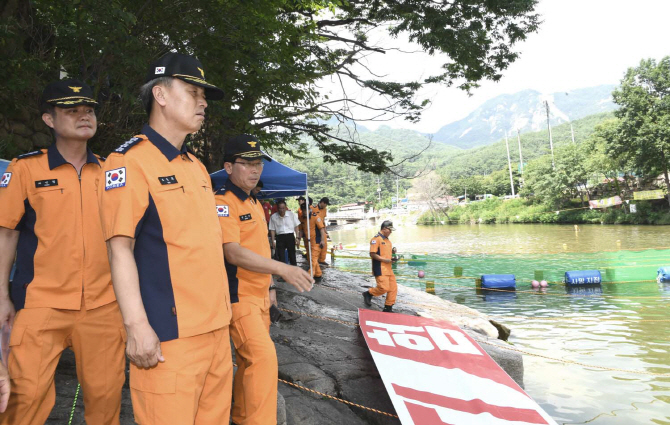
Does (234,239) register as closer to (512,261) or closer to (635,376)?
(635,376)

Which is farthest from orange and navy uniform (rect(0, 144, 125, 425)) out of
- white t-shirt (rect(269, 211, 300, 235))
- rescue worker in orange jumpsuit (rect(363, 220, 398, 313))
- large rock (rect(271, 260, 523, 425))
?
white t-shirt (rect(269, 211, 300, 235))

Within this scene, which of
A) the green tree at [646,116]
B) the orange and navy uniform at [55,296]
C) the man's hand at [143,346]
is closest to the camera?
the man's hand at [143,346]

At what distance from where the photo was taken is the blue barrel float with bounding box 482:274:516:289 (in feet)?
48.7

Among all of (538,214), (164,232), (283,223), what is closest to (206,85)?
(164,232)

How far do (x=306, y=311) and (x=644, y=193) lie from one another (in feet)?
126

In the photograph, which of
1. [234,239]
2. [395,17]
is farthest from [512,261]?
[234,239]

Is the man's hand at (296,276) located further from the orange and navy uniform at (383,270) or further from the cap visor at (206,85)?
the orange and navy uniform at (383,270)

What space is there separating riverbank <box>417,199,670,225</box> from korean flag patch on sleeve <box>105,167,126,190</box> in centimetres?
4059

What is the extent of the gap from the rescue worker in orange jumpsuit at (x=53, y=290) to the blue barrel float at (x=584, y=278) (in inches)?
587

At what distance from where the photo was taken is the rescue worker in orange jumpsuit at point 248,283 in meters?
2.73

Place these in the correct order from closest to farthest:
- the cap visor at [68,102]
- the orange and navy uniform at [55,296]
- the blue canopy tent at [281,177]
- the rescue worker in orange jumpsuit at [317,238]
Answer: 1. the orange and navy uniform at [55,296]
2. the cap visor at [68,102]
3. the blue canopy tent at [281,177]
4. the rescue worker in orange jumpsuit at [317,238]

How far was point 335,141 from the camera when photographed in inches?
540

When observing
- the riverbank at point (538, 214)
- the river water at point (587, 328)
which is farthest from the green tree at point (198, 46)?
the riverbank at point (538, 214)

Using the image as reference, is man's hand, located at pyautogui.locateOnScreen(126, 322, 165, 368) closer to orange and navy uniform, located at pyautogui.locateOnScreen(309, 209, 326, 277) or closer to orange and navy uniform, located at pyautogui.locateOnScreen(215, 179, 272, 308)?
orange and navy uniform, located at pyautogui.locateOnScreen(215, 179, 272, 308)
